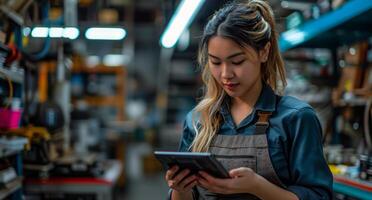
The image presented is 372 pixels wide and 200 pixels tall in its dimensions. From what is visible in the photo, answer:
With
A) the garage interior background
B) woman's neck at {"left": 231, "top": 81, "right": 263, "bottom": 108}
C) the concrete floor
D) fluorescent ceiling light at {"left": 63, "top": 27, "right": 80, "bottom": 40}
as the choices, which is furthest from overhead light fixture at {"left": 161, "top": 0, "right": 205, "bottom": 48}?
the concrete floor

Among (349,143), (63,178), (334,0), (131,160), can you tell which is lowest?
(131,160)

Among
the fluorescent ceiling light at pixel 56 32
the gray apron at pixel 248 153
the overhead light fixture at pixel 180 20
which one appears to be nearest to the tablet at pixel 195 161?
the gray apron at pixel 248 153

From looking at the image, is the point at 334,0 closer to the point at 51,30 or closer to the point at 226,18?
the point at 226,18

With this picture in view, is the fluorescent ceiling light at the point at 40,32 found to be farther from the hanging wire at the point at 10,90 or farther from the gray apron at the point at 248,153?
the gray apron at the point at 248,153

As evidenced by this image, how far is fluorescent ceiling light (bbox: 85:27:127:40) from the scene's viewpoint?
3.26m

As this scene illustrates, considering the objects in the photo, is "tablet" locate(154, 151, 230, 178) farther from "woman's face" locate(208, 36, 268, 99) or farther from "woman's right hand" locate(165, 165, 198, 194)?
"woman's face" locate(208, 36, 268, 99)

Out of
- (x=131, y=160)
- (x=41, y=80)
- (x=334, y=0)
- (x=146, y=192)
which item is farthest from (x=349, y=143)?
(x=131, y=160)

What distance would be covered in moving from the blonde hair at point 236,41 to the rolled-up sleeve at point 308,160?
0.82 feet

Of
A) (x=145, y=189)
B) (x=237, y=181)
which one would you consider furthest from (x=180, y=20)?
(x=145, y=189)

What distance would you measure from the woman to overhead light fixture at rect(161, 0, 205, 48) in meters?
1.30

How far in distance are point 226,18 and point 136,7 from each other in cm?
838

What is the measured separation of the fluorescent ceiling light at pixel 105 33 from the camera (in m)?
3.26

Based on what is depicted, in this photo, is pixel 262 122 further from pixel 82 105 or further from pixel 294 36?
pixel 82 105

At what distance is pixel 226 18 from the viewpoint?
146cm
